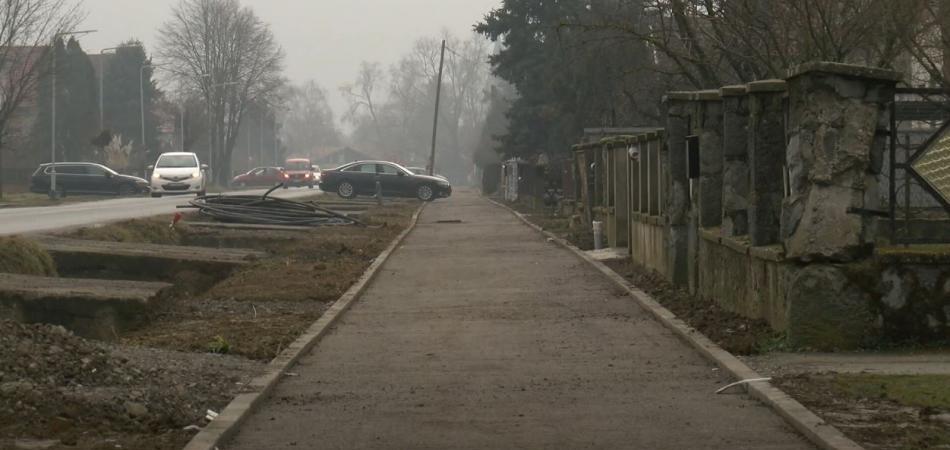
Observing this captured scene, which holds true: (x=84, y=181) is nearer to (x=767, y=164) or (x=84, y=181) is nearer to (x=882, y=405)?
(x=767, y=164)

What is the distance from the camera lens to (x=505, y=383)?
9.88m

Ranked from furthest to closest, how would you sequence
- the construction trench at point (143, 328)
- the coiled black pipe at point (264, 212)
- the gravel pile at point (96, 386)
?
the coiled black pipe at point (264, 212) → the construction trench at point (143, 328) → the gravel pile at point (96, 386)

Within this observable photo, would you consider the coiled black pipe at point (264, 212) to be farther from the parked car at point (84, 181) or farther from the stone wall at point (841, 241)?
the parked car at point (84, 181)

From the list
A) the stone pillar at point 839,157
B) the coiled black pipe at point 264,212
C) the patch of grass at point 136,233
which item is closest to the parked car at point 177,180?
the coiled black pipe at point 264,212

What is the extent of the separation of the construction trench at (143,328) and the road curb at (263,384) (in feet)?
0.40

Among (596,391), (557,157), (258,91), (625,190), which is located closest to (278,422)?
(596,391)

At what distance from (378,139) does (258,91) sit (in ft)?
324

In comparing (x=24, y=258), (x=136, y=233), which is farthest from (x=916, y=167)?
(x=136, y=233)

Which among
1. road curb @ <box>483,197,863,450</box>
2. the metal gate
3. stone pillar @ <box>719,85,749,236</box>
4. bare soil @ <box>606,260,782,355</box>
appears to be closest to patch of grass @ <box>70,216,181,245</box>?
bare soil @ <box>606,260,782,355</box>

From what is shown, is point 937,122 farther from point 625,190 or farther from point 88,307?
point 625,190

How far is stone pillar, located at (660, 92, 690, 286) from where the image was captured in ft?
52.9

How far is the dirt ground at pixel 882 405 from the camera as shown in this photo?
24.7 feet

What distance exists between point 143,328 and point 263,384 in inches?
168

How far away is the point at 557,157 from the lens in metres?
46.7
